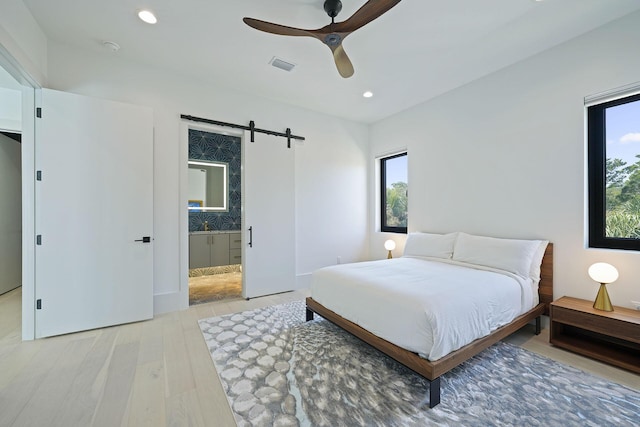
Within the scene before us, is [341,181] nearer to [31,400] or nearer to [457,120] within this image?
[457,120]

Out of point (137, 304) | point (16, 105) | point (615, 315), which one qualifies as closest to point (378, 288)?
point (615, 315)

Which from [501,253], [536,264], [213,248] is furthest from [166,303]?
[536,264]

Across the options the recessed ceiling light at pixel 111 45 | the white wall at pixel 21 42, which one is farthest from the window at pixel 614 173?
the white wall at pixel 21 42

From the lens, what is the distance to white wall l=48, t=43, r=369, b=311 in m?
2.97

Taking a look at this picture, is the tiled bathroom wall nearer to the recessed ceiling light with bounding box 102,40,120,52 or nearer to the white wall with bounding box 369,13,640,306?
the recessed ceiling light with bounding box 102,40,120,52

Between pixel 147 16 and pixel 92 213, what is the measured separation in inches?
77.7

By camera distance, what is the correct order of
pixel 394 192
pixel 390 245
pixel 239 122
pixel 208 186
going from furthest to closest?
1. pixel 208 186
2. pixel 394 192
3. pixel 390 245
4. pixel 239 122

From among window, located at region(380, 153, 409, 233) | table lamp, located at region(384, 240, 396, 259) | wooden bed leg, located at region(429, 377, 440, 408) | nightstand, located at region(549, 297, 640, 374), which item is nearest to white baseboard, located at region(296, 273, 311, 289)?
table lamp, located at region(384, 240, 396, 259)

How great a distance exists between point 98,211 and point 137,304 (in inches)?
42.7

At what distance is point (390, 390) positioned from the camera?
1.80 meters

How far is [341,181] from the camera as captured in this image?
15.6 ft

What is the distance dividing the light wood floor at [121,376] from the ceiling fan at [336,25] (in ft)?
8.56

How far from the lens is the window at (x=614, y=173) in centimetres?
237

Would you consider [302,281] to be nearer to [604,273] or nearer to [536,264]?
[536,264]
